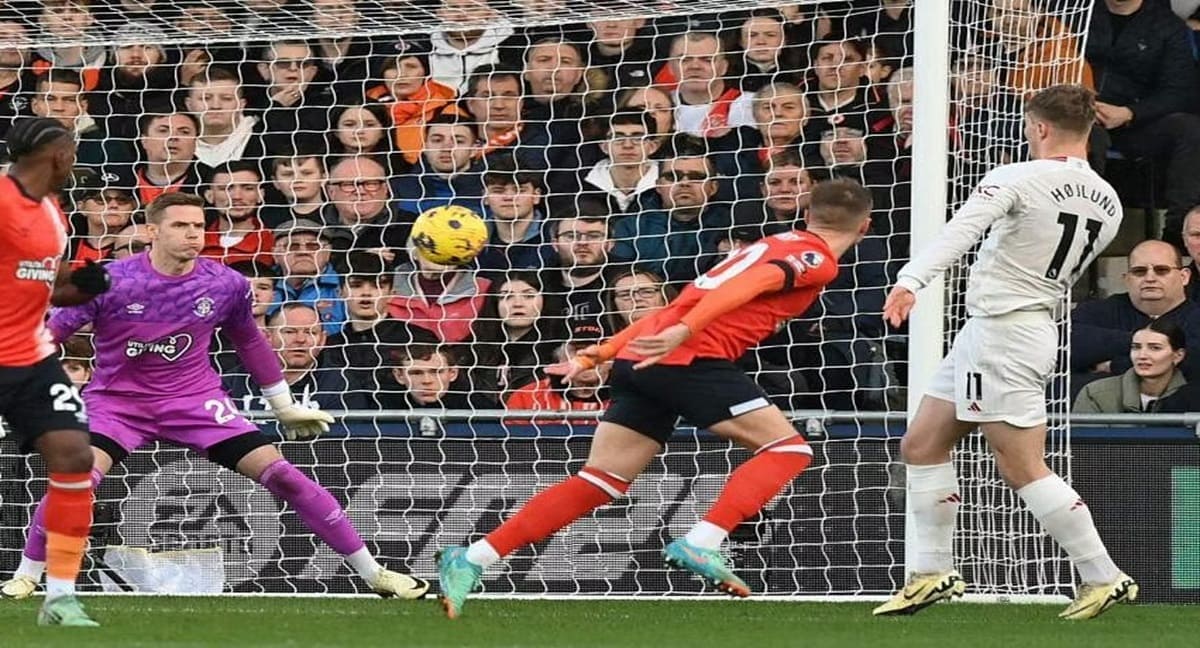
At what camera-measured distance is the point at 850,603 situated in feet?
28.9

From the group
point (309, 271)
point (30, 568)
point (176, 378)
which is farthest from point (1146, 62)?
point (30, 568)

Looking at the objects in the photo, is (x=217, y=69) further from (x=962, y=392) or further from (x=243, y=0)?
(x=962, y=392)

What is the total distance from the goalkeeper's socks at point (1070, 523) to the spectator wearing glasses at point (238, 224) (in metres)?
4.94

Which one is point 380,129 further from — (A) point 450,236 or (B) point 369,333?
(A) point 450,236

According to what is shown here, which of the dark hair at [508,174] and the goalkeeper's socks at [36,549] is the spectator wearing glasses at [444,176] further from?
the goalkeeper's socks at [36,549]

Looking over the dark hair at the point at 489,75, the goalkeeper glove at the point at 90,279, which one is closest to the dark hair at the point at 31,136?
the goalkeeper glove at the point at 90,279

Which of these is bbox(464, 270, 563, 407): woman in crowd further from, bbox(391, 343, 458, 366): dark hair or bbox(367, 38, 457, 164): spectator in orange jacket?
bbox(367, 38, 457, 164): spectator in orange jacket

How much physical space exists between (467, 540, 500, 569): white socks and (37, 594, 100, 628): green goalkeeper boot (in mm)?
1397

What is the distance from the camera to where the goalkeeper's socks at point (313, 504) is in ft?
28.2

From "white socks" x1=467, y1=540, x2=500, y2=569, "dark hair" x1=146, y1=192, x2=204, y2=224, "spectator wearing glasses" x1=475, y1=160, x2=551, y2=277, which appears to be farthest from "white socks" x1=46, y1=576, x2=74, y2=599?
"spectator wearing glasses" x1=475, y1=160, x2=551, y2=277

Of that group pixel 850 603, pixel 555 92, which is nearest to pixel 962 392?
pixel 850 603

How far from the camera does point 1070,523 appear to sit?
751cm

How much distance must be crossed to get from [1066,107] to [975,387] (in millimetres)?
1098

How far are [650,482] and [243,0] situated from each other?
3815mm
